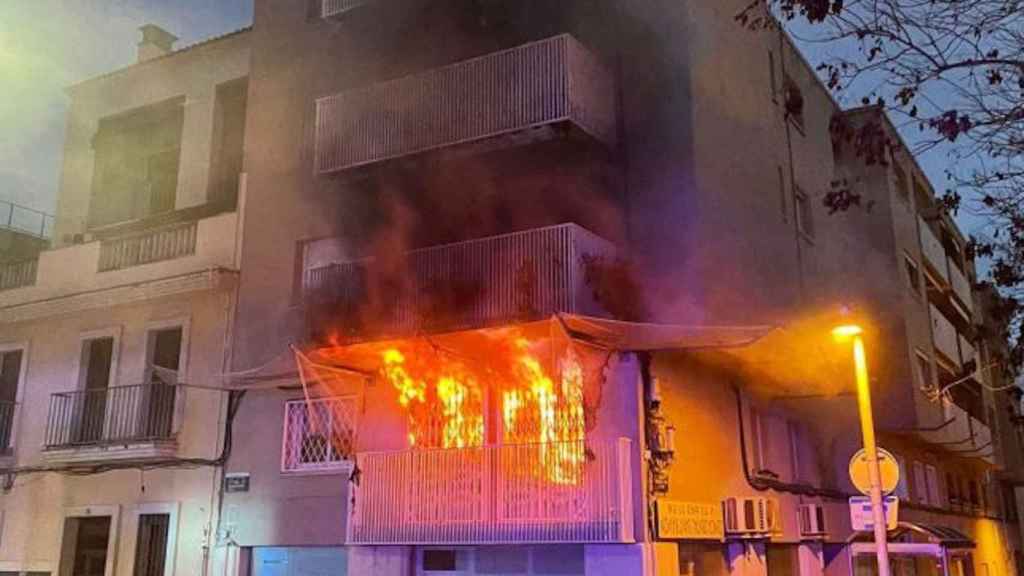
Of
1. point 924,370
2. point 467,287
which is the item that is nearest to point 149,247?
point 467,287

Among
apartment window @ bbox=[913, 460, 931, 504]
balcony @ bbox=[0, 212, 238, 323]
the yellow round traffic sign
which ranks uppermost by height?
balcony @ bbox=[0, 212, 238, 323]

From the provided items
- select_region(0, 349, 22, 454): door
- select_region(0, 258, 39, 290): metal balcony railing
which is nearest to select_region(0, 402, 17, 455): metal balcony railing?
select_region(0, 349, 22, 454): door

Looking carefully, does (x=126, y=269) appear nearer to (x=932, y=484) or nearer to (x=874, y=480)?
(x=874, y=480)

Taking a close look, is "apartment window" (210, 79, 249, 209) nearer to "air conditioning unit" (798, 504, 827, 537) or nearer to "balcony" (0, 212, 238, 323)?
"balcony" (0, 212, 238, 323)

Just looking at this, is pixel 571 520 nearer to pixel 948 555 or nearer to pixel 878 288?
pixel 948 555

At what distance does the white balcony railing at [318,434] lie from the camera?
602 inches

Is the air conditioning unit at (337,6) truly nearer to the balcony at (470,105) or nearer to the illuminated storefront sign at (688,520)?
the balcony at (470,105)

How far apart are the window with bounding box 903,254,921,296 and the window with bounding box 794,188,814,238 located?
386 centimetres

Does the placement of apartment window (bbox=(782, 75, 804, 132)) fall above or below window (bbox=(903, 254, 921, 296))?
above

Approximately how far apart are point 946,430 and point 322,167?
51.4 ft

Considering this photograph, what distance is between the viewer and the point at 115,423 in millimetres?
16922

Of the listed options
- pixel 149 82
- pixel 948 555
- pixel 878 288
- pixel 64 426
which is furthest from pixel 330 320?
pixel 878 288

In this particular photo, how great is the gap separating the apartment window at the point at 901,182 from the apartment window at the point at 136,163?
55.0 ft

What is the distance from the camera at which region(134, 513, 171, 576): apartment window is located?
1603 centimetres
